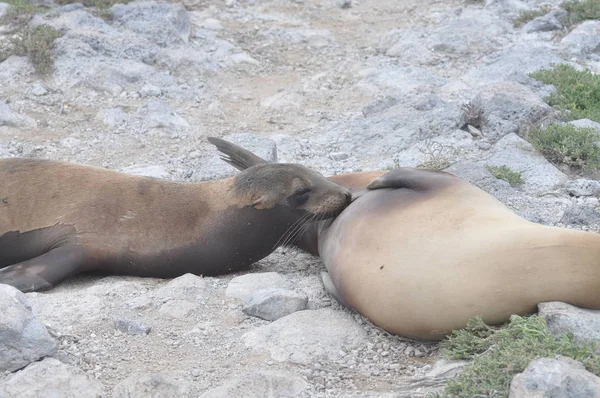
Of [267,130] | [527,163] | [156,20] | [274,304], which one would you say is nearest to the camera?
[274,304]

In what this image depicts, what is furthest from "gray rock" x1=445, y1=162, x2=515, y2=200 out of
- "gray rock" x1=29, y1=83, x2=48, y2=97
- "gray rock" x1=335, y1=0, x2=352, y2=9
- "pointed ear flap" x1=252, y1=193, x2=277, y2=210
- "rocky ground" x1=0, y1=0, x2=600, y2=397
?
"gray rock" x1=335, y1=0, x2=352, y2=9

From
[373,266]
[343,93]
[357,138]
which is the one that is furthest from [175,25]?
[373,266]

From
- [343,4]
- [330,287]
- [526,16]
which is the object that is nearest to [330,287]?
[330,287]

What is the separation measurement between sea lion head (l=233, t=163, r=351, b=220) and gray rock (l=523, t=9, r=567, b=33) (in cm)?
570

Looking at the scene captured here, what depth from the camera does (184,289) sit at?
5844 millimetres

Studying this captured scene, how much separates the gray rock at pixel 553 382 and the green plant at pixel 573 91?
518cm

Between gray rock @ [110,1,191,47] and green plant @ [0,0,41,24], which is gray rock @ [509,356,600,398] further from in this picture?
green plant @ [0,0,41,24]

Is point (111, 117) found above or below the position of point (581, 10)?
below

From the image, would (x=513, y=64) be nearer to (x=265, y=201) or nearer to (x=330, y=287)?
(x=265, y=201)

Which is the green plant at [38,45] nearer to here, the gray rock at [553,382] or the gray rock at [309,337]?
the gray rock at [309,337]

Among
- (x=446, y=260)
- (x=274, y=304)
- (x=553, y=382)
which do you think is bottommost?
(x=274, y=304)

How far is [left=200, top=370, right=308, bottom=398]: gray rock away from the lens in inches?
174

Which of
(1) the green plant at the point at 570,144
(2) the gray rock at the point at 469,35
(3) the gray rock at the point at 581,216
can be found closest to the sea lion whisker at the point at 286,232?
(3) the gray rock at the point at 581,216

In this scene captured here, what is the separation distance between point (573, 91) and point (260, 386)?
19.0 ft
